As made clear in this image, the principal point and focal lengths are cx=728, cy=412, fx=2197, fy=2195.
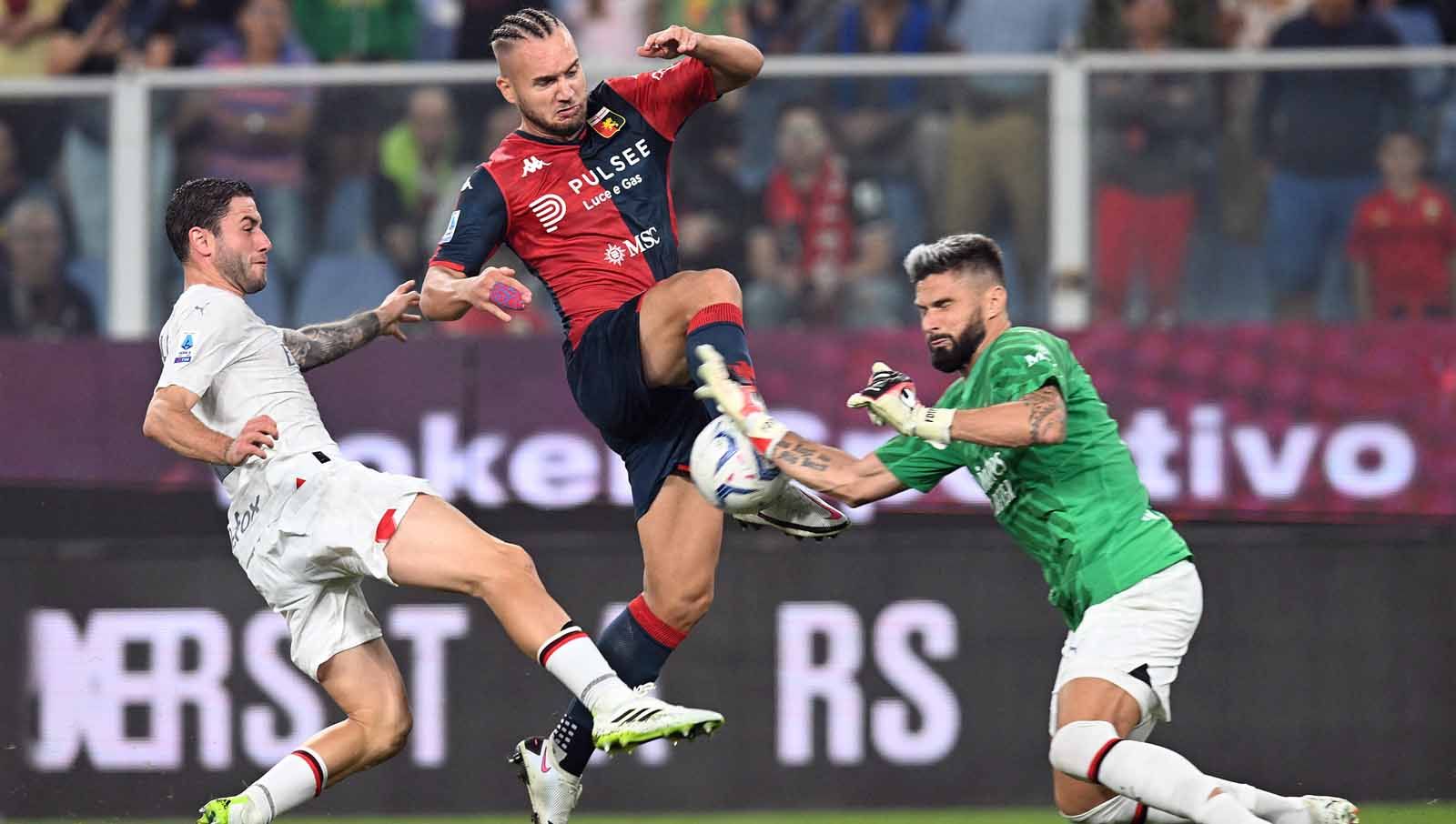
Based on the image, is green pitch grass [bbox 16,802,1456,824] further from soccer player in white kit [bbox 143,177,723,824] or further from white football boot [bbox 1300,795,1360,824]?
white football boot [bbox 1300,795,1360,824]

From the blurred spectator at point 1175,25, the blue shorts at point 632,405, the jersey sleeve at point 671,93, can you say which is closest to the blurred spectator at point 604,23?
the blurred spectator at point 1175,25

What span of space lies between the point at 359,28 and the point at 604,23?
1346mm

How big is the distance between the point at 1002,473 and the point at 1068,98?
13.4 ft

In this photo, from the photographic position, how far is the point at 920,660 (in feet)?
32.1

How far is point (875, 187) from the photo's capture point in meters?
10.5

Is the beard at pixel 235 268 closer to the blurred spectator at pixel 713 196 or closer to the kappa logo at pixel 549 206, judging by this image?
the kappa logo at pixel 549 206

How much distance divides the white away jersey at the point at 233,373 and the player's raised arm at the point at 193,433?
62 mm

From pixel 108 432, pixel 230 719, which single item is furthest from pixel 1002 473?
pixel 108 432

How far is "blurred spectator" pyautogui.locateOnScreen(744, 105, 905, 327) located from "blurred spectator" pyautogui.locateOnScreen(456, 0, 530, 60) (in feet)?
5.75

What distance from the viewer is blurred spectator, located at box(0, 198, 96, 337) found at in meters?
10.7

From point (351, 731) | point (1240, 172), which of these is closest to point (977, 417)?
point (351, 731)

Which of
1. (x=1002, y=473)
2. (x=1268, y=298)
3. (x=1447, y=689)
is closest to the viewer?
(x=1002, y=473)

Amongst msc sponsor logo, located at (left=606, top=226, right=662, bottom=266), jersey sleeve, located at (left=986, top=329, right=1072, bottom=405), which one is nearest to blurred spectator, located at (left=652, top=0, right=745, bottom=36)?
msc sponsor logo, located at (left=606, top=226, right=662, bottom=266)

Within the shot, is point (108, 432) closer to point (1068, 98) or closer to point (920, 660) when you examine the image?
point (920, 660)
